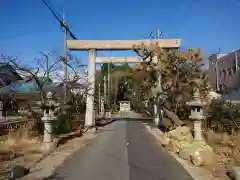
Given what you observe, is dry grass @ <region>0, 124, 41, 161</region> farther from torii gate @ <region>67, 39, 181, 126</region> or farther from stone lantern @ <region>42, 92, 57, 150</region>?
torii gate @ <region>67, 39, 181, 126</region>

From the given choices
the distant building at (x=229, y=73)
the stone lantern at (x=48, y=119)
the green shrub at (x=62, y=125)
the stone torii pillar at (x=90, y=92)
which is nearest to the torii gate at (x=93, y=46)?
the stone torii pillar at (x=90, y=92)

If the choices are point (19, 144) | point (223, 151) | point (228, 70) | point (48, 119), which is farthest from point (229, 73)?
point (19, 144)

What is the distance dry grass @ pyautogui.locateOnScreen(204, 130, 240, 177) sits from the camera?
10734mm

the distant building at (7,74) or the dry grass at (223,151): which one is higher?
the distant building at (7,74)

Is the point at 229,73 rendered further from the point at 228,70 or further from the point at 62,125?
the point at 62,125

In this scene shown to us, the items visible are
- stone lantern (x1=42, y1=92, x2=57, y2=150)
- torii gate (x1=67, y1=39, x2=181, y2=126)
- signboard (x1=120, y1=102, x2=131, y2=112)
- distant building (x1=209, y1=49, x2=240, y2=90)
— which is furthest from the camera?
signboard (x1=120, y1=102, x2=131, y2=112)

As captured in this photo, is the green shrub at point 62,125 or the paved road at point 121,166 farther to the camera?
the green shrub at point 62,125

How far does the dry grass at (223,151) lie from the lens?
10734mm

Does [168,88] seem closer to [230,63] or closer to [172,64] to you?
[172,64]

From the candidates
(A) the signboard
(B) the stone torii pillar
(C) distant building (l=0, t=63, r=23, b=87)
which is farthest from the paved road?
(A) the signboard

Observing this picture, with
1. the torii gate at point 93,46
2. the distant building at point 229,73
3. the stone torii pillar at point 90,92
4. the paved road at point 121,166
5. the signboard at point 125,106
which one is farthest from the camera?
the signboard at point 125,106

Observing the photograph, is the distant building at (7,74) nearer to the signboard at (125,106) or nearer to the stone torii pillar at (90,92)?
the stone torii pillar at (90,92)

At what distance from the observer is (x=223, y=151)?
13.5 metres

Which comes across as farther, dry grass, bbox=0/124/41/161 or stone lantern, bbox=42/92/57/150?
stone lantern, bbox=42/92/57/150
